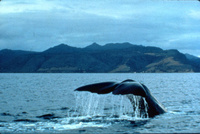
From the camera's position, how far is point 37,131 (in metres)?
10.6

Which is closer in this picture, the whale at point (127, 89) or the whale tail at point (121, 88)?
the whale tail at point (121, 88)

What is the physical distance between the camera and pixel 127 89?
28.9 feet

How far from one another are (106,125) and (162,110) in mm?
3245

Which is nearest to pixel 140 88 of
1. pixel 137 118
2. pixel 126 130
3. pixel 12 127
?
pixel 126 130

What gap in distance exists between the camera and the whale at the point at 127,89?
8781 millimetres

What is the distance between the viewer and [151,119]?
40.3 feet

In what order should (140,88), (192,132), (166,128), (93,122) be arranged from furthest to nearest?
(93,122)
(166,128)
(192,132)
(140,88)

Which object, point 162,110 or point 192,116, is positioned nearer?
point 162,110

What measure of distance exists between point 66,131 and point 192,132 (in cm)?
488

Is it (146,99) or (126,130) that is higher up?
(146,99)

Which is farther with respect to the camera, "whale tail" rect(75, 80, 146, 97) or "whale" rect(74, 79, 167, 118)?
"whale" rect(74, 79, 167, 118)

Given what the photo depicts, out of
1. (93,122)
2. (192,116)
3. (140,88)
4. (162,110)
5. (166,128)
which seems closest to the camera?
(140,88)

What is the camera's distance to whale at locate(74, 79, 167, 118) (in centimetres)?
878

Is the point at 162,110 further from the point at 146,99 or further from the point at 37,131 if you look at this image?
the point at 37,131
